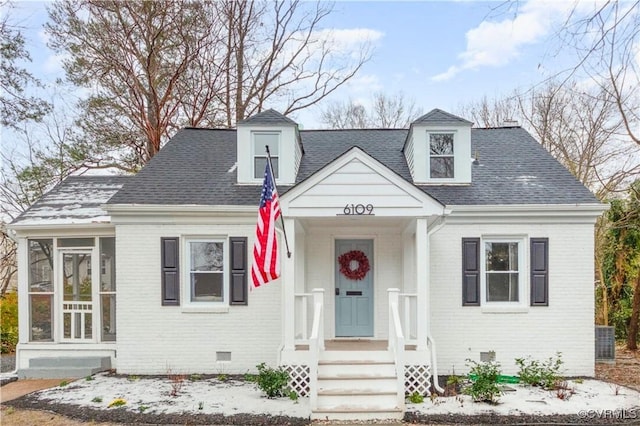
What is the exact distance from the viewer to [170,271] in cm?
895

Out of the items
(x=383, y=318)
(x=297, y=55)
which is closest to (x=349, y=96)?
(x=297, y=55)

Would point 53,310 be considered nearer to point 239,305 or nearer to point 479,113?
point 239,305

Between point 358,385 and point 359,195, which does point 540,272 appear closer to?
point 359,195

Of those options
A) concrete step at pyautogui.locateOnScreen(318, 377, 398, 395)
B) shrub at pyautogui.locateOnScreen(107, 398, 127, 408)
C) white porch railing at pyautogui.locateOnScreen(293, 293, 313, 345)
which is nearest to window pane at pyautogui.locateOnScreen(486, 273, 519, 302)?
concrete step at pyautogui.locateOnScreen(318, 377, 398, 395)

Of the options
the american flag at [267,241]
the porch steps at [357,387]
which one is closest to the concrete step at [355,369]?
the porch steps at [357,387]

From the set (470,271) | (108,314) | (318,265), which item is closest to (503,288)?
(470,271)

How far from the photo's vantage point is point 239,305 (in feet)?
29.3

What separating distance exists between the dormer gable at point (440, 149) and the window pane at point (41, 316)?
865 cm

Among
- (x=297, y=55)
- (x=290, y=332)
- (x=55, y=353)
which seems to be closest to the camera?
(x=290, y=332)

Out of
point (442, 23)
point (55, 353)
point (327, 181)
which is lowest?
point (55, 353)

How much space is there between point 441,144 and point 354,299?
4019 mm

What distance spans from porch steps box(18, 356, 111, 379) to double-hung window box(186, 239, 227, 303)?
2446 millimetres

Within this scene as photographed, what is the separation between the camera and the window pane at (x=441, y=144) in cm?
983

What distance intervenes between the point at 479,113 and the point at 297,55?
33.6 ft
